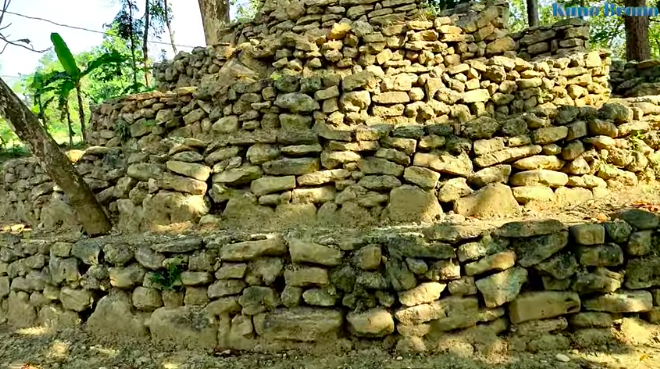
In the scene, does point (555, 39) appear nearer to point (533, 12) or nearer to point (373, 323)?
point (533, 12)

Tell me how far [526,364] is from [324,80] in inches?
124

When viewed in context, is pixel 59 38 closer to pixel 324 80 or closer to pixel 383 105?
pixel 324 80

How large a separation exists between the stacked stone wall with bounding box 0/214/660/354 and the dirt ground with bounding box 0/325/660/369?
3.7 inches

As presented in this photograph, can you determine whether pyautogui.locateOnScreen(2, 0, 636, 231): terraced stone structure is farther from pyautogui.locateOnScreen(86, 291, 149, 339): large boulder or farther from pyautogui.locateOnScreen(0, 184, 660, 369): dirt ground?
pyautogui.locateOnScreen(86, 291, 149, 339): large boulder

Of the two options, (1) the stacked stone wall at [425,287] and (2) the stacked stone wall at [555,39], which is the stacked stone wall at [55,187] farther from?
(2) the stacked stone wall at [555,39]

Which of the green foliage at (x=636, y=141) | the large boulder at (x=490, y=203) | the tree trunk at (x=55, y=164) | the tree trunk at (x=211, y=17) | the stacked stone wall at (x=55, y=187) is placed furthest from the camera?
the tree trunk at (x=211, y=17)

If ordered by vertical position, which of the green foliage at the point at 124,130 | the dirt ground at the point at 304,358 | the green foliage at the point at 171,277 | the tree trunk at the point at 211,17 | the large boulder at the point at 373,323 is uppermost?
the tree trunk at the point at 211,17

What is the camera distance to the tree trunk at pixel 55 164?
16.3 feet

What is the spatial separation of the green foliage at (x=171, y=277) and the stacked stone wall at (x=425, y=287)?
0.09 meters

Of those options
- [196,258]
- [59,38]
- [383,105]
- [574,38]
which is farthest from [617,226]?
[59,38]

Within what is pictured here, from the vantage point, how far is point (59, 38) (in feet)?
25.0

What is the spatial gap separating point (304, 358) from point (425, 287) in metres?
1.10

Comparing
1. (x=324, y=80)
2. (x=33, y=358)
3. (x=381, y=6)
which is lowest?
(x=33, y=358)

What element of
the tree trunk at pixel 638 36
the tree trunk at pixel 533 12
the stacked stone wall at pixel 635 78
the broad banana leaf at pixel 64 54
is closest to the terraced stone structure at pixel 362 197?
the stacked stone wall at pixel 635 78
